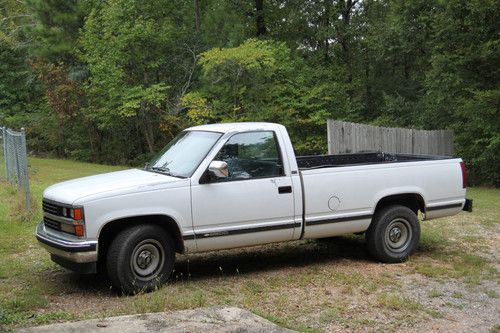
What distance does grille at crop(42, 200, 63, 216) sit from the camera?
644cm

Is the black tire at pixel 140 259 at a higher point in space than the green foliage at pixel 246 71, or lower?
lower

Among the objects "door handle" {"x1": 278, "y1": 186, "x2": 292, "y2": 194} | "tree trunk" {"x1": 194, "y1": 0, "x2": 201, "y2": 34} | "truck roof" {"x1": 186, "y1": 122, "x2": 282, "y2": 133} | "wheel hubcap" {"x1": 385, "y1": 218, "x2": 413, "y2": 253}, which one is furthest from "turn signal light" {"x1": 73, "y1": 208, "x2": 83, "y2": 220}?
"tree trunk" {"x1": 194, "y1": 0, "x2": 201, "y2": 34}

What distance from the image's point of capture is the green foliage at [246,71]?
2198cm

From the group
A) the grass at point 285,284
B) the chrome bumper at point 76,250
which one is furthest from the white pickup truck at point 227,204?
the grass at point 285,284

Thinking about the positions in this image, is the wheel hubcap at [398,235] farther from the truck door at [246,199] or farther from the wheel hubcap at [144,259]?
the wheel hubcap at [144,259]

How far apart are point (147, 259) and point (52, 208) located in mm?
1245

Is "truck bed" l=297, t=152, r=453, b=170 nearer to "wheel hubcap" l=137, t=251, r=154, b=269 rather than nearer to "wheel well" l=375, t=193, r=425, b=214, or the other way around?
"wheel well" l=375, t=193, r=425, b=214

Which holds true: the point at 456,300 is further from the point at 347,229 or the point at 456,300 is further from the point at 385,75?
the point at 385,75

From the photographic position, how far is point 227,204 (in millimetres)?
6867

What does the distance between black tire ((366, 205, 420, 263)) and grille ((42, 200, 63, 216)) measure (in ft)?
13.5

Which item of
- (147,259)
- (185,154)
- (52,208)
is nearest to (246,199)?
(185,154)

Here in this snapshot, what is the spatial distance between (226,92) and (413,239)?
1854 cm

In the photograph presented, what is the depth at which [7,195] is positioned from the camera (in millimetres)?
13438

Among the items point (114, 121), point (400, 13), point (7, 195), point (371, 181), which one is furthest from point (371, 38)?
point (371, 181)
